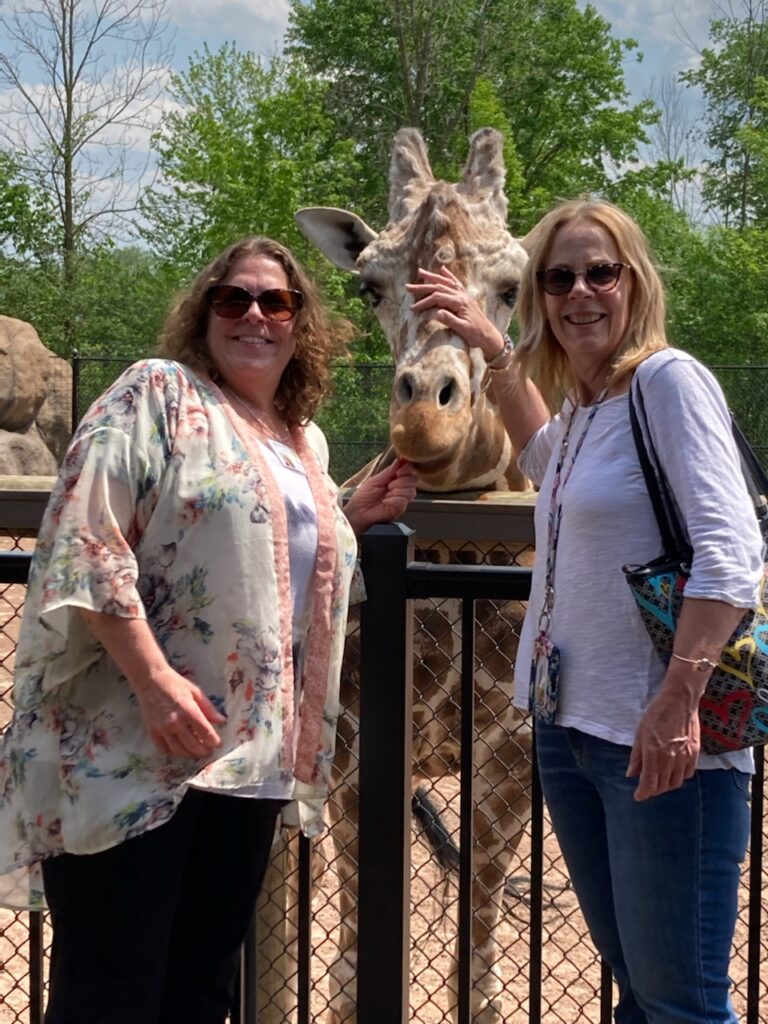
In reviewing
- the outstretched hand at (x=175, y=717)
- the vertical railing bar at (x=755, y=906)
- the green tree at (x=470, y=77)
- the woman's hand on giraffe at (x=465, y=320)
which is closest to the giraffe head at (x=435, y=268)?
the woman's hand on giraffe at (x=465, y=320)

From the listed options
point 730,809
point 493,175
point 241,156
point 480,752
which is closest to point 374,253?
point 493,175

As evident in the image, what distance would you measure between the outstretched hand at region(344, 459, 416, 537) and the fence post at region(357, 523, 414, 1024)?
0.37ft

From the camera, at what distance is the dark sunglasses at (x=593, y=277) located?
2.12 m

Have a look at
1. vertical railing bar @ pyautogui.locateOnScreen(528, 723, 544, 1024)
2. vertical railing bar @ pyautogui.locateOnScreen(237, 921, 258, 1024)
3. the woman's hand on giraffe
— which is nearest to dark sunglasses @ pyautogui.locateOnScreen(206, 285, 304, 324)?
the woman's hand on giraffe

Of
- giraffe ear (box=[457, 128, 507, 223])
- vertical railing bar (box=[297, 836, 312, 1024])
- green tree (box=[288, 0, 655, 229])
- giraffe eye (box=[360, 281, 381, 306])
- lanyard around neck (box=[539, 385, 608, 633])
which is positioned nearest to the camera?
lanyard around neck (box=[539, 385, 608, 633])

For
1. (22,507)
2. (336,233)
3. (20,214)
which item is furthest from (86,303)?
(22,507)

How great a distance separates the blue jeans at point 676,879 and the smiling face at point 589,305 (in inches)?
27.9

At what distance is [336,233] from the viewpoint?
608 cm

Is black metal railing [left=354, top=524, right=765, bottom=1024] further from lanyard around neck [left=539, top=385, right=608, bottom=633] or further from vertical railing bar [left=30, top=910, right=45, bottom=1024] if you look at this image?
vertical railing bar [left=30, top=910, right=45, bottom=1024]

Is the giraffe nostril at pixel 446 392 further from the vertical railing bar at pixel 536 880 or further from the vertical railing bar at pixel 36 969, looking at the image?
the vertical railing bar at pixel 36 969

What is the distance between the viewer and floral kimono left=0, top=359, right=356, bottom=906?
1.99 m

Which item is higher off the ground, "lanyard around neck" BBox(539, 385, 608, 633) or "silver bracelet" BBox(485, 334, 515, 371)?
"silver bracelet" BBox(485, 334, 515, 371)

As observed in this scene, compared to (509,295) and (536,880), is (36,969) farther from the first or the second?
(509,295)

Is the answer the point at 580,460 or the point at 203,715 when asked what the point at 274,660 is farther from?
the point at 580,460
